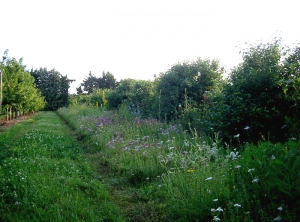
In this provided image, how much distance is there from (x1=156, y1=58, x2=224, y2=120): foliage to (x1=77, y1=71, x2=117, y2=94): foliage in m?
65.1

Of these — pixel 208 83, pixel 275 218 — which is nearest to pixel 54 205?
pixel 275 218

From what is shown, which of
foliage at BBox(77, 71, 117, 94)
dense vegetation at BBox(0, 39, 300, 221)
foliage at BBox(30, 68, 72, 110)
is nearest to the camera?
dense vegetation at BBox(0, 39, 300, 221)

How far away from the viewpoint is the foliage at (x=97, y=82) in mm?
78656

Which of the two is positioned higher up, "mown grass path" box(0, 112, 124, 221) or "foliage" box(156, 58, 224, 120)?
"foliage" box(156, 58, 224, 120)

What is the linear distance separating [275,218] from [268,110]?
11.9ft

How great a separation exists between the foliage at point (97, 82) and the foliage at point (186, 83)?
65113mm

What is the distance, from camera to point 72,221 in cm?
371

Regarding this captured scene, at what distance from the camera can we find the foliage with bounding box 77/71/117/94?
78656 mm

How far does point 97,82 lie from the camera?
82312 millimetres

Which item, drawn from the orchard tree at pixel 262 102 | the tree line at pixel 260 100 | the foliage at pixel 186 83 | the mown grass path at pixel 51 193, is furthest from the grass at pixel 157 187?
the foliage at pixel 186 83

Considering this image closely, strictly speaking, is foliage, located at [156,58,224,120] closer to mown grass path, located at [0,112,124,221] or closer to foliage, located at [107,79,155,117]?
foliage, located at [107,79,155,117]

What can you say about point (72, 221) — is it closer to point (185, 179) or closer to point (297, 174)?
point (185, 179)

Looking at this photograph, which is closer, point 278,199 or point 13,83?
point 278,199

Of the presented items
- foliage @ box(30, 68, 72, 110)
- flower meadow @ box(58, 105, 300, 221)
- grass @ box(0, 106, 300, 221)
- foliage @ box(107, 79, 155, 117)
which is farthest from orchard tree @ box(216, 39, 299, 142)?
foliage @ box(30, 68, 72, 110)
